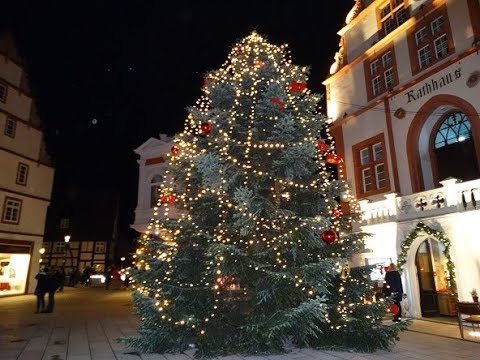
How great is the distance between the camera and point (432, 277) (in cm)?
1276

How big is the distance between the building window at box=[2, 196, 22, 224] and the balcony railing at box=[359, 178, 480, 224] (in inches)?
767

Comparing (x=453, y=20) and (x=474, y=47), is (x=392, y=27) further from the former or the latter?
(x=474, y=47)

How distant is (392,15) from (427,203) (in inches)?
339

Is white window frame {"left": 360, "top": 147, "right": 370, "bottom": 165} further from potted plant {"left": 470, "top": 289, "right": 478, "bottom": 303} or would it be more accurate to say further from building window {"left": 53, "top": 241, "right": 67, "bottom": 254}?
building window {"left": 53, "top": 241, "right": 67, "bottom": 254}

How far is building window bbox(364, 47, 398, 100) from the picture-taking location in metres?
15.4

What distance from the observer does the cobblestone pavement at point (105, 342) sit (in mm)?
7367

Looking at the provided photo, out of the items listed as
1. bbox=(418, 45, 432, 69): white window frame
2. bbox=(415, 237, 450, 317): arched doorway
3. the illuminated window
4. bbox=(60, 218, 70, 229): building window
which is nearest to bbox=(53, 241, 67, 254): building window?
the illuminated window

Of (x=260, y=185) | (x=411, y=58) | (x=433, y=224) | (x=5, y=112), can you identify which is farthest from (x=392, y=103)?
(x=5, y=112)

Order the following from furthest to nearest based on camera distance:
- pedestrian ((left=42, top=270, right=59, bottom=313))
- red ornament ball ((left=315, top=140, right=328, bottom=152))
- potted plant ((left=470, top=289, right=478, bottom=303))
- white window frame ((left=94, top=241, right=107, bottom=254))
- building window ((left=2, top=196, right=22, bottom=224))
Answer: white window frame ((left=94, top=241, right=107, bottom=254))
building window ((left=2, top=196, right=22, bottom=224))
pedestrian ((left=42, top=270, right=59, bottom=313))
potted plant ((left=470, top=289, right=478, bottom=303))
red ornament ball ((left=315, top=140, right=328, bottom=152))

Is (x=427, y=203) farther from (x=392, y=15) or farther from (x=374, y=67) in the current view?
(x=392, y=15)

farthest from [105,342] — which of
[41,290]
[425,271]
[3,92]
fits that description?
[3,92]

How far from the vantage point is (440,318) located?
471 inches

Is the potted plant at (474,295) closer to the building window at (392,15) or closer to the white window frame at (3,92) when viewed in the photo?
the building window at (392,15)

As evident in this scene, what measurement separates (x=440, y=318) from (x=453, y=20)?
10.1 m
